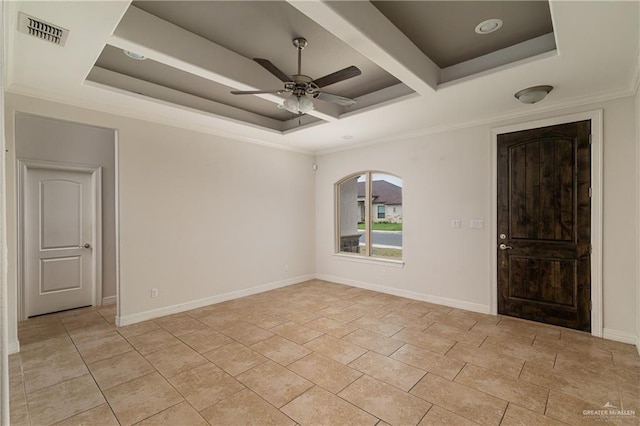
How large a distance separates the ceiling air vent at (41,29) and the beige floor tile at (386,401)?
138 inches

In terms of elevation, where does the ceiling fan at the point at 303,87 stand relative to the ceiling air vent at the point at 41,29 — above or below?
below

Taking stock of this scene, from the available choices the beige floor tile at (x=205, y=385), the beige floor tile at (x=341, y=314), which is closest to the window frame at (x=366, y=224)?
the beige floor tile at (x=341, y=314)

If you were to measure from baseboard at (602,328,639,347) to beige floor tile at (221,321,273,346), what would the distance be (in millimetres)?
3825

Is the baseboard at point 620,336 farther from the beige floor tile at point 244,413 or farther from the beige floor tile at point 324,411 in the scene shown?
the beige floor tile at point 244,413

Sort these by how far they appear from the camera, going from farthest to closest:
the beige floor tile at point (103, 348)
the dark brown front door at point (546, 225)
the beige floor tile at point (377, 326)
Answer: the beige floor tile at point (377, 326) < the dark brown front door at point (546, 225) < the beige floor tile at point (103, 348)

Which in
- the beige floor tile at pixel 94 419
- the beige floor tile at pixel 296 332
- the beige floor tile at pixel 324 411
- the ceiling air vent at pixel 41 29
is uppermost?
the ceiling air vent at pixel 41 29

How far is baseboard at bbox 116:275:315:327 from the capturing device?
3.90 m

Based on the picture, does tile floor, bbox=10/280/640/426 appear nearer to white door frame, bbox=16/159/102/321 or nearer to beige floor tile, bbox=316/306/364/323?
beige floor tile, bbox=316/306/364/323

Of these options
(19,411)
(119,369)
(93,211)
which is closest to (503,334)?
(119,369)

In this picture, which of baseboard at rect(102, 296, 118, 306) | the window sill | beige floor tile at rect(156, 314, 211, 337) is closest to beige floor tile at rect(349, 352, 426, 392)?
beige floor tile at rect(156, 314, 211, 337)

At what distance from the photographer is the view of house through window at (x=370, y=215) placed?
17.6 ft

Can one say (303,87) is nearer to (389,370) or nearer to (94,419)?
(389,370)

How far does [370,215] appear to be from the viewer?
572 cm

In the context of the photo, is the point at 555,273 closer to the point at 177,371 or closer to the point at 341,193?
the point at 341,193
